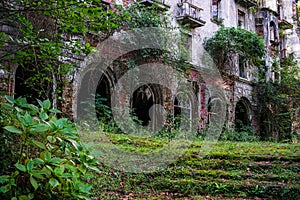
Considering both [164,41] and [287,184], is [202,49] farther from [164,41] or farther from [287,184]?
[287,184]

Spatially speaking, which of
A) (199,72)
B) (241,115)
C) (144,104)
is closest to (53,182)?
(144,104)

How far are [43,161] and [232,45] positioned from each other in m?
16.1

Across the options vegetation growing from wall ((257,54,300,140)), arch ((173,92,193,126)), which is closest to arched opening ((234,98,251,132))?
vegetation growing from wall ((257,54,300,140))

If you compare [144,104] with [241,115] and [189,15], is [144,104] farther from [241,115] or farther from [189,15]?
[241,115]

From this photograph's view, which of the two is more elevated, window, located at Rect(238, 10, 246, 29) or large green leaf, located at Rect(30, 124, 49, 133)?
window, located at Rect(238, 10, 246, 29)

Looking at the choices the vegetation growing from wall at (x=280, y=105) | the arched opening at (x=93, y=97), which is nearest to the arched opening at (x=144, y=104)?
the arched opening at (x=93, y=97)

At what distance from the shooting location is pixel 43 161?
2752 millimetres

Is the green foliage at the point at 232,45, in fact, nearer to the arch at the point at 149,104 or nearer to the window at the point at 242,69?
the window at the point at 242,69

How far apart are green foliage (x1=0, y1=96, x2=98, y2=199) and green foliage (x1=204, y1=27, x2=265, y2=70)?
15457 mm

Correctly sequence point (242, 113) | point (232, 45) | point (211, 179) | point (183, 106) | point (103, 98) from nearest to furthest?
1. point (211, 179)
2. point (103, 98)
3. point (183, 106)
4. point (232, 45)
5. point (242, 113)

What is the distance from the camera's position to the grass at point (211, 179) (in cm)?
594

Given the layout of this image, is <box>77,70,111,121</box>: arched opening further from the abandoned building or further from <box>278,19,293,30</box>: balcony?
<box>278,19,293,30</box>: balcony

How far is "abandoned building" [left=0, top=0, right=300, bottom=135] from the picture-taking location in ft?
46.0

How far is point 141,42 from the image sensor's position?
1368 cm
